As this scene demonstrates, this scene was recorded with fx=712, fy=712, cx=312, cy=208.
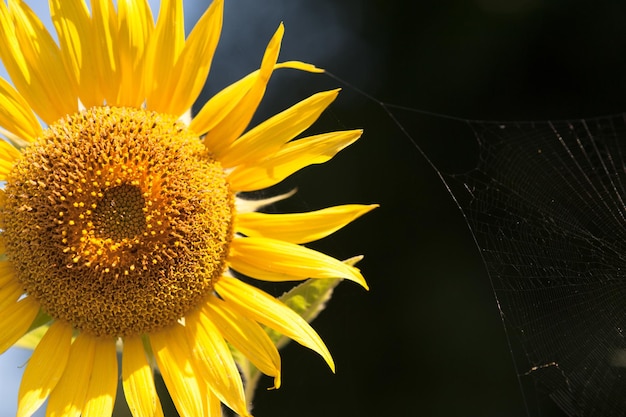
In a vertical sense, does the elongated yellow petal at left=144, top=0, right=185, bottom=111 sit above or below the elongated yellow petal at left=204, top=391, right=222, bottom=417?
above

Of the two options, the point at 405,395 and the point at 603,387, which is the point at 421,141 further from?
the point at 603,387

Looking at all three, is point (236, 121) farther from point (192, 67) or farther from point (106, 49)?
point (106, 49)

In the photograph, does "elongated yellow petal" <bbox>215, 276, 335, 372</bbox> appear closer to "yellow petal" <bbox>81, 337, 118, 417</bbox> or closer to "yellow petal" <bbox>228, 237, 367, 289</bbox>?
"yellow petal" <bbox>228, 237, 367, 289</bbox>

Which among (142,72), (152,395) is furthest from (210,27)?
(152,395)

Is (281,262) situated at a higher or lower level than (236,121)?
lower

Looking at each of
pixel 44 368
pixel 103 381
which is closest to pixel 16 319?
pixel 44 368

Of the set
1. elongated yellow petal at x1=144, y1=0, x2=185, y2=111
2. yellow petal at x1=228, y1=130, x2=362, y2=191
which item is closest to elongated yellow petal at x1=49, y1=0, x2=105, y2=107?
elongated yellow petal at x1=144, y1=0, x2=185, y2=111
